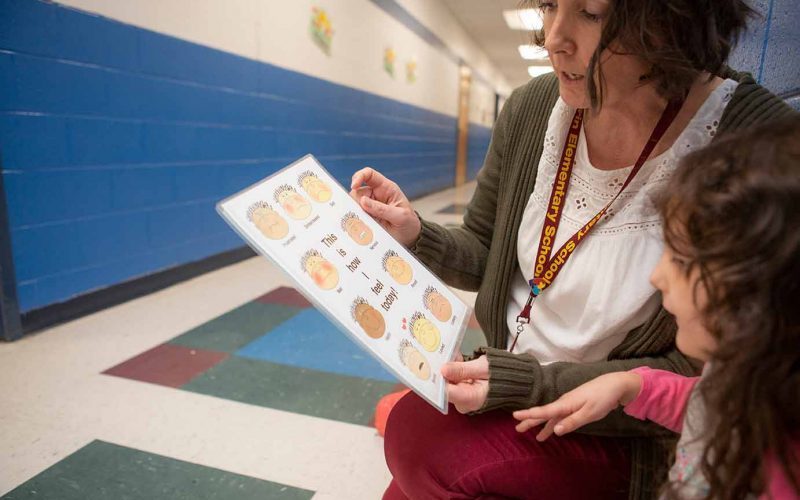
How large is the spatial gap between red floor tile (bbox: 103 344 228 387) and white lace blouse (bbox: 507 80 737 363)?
1159 millimetres

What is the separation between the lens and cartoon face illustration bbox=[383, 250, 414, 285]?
0.77 meters

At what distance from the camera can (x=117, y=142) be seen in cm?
214

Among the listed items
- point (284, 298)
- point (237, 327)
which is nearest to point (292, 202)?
point (237, 327)

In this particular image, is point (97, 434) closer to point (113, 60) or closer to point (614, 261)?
point (614, 261)

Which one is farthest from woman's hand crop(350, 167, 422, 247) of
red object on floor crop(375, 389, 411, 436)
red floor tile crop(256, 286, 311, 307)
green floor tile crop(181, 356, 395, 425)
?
red floor tile crop(256, 286, 311, 307)

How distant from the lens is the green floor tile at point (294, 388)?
146cm

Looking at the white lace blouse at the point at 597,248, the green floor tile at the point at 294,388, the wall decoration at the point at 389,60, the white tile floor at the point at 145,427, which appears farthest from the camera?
the wall decoration at the point at 389,60

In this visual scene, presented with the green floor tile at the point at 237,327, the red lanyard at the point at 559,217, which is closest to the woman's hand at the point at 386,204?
the red lanyard at the point at 559,217

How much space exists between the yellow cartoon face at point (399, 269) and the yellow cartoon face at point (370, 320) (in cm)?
9

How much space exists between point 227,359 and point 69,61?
4.12 feet

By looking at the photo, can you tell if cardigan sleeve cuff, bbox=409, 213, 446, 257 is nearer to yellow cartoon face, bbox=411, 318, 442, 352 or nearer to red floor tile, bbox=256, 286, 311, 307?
yellow cartoon face, bbox=411, 318, 442, 352

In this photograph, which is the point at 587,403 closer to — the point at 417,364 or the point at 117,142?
the point at 417,364

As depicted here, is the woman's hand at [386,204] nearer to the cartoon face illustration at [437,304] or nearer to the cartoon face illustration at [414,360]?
the cartoon face illustration at [437,304]

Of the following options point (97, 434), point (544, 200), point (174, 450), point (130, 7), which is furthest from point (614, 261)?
point (130, 7)
